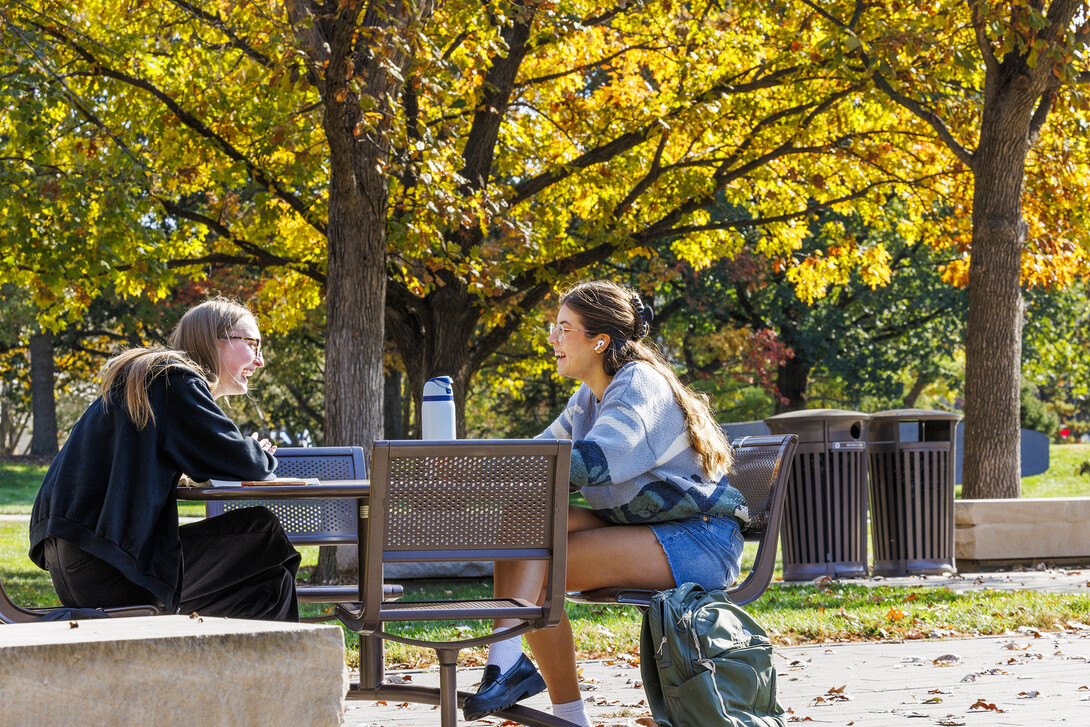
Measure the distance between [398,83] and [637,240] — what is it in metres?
5.07

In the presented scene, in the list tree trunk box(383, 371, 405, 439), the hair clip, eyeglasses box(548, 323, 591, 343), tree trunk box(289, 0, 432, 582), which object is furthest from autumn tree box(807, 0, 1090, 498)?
tree trunk box(383, 371, 405, 439)

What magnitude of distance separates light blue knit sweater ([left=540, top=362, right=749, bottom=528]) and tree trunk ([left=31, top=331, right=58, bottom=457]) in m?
26.1

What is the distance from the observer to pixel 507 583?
12.0ft

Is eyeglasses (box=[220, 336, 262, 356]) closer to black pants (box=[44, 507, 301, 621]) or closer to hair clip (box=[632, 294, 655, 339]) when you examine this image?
black pants (box=[44, 507, 301, 621])

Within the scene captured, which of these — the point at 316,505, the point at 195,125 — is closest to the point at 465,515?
the point at 316,505

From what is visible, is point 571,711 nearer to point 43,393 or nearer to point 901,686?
point 901,686

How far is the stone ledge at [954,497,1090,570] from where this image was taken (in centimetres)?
990

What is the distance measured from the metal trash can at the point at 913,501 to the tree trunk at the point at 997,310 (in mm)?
943

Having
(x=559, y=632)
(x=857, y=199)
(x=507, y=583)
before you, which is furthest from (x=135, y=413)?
(x=857, y=199)

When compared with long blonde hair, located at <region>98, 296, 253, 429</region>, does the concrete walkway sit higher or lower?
lower

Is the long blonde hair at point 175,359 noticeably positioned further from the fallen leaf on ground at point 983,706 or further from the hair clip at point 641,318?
the fallen leaf on ground at point 983,706

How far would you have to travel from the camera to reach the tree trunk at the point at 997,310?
10391mm

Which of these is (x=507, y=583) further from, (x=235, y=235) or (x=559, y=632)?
(x=235, y=235)

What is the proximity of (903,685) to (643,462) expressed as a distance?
82.8 inches
